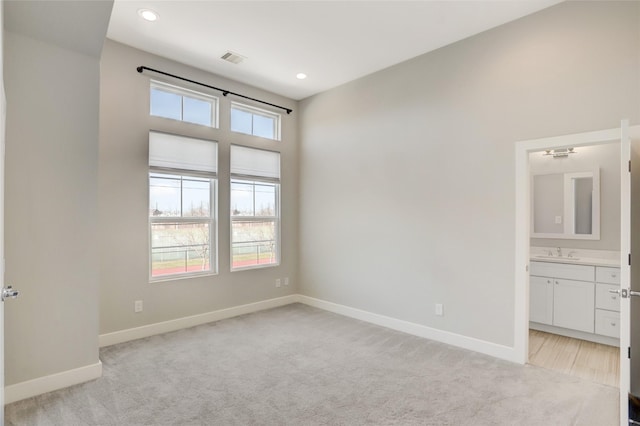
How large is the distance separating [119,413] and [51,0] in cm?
272

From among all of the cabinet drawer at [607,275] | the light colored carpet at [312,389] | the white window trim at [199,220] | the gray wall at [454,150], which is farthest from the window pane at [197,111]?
the cabinet drawer at [607,275]

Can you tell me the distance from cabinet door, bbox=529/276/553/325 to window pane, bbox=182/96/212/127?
4500 mm

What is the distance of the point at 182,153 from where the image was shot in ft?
13.6

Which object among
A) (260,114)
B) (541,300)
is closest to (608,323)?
(541,300)

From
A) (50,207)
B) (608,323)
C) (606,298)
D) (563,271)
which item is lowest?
(608,323)

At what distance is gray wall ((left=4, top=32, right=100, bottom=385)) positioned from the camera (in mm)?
2496

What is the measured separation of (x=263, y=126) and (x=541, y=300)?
169 inches

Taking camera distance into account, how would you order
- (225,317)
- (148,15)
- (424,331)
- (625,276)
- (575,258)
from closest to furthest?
(625,276)
(148,15)
(424,331)
(575,258)
(225,317)

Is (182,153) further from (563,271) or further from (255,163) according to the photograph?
(563,271)

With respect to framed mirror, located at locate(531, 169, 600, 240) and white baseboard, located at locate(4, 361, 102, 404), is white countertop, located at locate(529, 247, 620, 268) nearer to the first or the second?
framed mirror, located at locate(531, 169, 600, 240)

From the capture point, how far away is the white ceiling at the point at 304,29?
9.87 feet

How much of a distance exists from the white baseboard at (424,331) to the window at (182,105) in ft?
Result: 9.81

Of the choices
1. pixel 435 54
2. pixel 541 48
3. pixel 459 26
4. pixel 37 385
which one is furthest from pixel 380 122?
pixel 37 385

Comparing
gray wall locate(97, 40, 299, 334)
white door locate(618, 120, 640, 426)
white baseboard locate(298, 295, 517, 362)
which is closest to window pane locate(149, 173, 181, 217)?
gray wall locate(97, 40, 299, 334)
